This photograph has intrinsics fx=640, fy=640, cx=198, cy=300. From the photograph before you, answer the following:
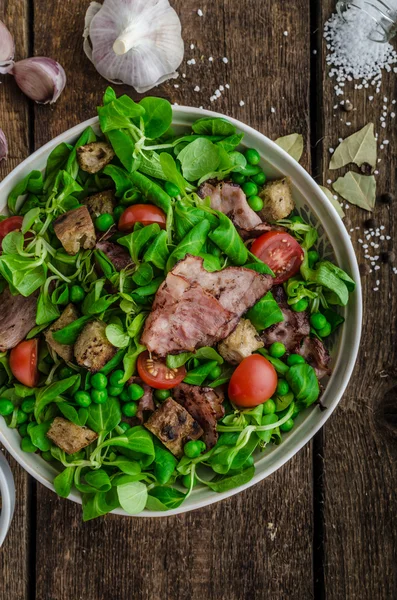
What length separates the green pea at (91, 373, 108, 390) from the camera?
7.30 feet

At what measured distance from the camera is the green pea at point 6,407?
2.31m

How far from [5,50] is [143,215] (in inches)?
38.0

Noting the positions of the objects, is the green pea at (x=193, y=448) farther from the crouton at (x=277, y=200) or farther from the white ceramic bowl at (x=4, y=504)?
the crouton at (x=277, y=200)

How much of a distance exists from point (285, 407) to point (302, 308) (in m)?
0.37

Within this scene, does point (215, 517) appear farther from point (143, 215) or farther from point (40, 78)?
point (40, 78)

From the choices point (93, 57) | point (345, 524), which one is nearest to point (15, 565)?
point (345, 524)

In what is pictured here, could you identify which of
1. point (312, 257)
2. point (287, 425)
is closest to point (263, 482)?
point (287, 425)

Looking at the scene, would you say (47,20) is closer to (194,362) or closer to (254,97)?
(254,97)

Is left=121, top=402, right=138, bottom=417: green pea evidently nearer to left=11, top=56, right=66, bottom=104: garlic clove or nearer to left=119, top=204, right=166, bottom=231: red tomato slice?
left=119, top=204, right=166, bottom=231: red tomato slice

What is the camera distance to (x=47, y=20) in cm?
264

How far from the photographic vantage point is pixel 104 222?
2270 mm

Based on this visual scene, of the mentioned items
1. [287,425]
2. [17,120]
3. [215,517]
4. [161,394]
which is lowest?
[215,517]

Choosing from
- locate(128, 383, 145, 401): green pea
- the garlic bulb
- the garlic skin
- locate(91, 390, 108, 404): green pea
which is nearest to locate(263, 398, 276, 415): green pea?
locate(128, 383, 145, 401): green pea

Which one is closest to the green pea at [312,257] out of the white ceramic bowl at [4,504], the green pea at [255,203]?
the green pea at [255,203]
